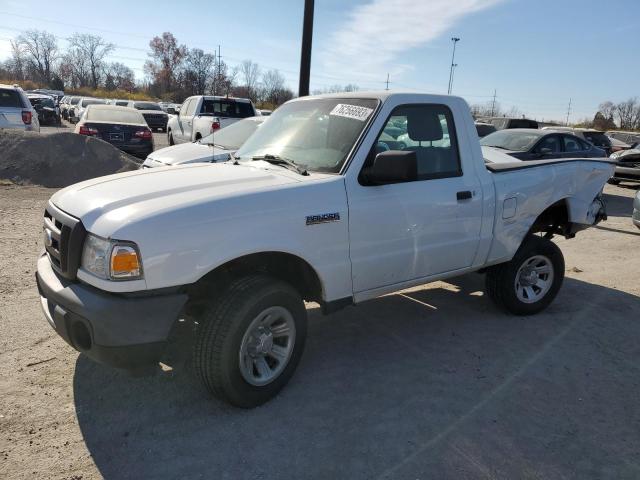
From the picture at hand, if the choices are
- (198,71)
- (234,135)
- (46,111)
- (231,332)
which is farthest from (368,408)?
(198,71)

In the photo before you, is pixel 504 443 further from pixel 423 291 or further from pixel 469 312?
pixel 423 291

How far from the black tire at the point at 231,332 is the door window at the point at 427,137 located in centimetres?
141

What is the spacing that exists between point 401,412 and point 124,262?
1.97 metres

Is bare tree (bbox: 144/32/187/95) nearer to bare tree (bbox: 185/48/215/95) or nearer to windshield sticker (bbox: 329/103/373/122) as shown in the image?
bare tree (bbox: 185/48/215/95)

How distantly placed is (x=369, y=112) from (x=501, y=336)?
2381 millimetres

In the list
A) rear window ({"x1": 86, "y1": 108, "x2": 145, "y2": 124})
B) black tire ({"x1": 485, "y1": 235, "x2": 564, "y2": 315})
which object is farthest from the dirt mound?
black tire ({"x1": 485, "y1": 235, "x2": 564, "y2": 315})

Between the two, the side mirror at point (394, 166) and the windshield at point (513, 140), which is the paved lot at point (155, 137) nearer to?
the windshield at point (513, 140)

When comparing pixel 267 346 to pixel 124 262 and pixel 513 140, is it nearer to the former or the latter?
pixel 124 262

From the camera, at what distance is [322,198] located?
3236mm

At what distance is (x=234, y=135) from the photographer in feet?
28.4

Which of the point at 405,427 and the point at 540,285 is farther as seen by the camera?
the point at 540,285

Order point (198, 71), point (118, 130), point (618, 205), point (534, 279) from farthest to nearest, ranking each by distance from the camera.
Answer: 1. point (198, 71)
2. point (118, 130)
3. point (618, 205)
4. point (534, 279)

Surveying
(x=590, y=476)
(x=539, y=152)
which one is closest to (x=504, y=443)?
(x=590, y=476)

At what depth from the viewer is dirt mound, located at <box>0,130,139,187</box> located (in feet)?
36.2
